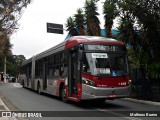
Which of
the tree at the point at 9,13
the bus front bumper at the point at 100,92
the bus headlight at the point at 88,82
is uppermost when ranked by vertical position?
the tree at the point at 9,13

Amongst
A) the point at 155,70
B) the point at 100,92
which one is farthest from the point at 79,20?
the point at 100,92

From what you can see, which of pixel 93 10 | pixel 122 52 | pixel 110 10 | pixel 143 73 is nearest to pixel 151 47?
pixel 143 73

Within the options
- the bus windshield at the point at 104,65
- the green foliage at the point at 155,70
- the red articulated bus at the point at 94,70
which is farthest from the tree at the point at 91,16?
the bus windshield at the point at 104,65

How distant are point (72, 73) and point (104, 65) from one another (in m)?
1.96

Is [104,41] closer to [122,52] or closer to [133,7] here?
[122,52]

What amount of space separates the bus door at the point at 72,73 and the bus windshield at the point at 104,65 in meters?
0.99

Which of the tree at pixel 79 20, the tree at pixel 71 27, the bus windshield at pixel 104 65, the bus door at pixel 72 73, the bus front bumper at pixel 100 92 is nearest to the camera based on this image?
the bus front bumper at pixel 100 92

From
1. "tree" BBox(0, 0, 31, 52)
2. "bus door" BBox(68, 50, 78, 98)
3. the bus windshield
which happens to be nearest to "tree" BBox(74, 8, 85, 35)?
"tree" BBox(0, 0, 31, 52)

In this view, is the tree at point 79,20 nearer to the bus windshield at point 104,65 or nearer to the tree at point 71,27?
the tree at point 71,27

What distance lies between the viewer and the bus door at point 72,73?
15905 mm

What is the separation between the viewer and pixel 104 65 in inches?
593

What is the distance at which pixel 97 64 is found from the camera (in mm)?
15000

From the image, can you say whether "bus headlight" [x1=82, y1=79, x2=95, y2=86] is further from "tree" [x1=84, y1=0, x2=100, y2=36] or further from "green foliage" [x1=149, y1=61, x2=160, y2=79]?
"tree" [x1=84, y1=0, x2=100, y2=36]

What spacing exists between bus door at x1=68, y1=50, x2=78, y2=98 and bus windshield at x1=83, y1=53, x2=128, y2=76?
99cm
